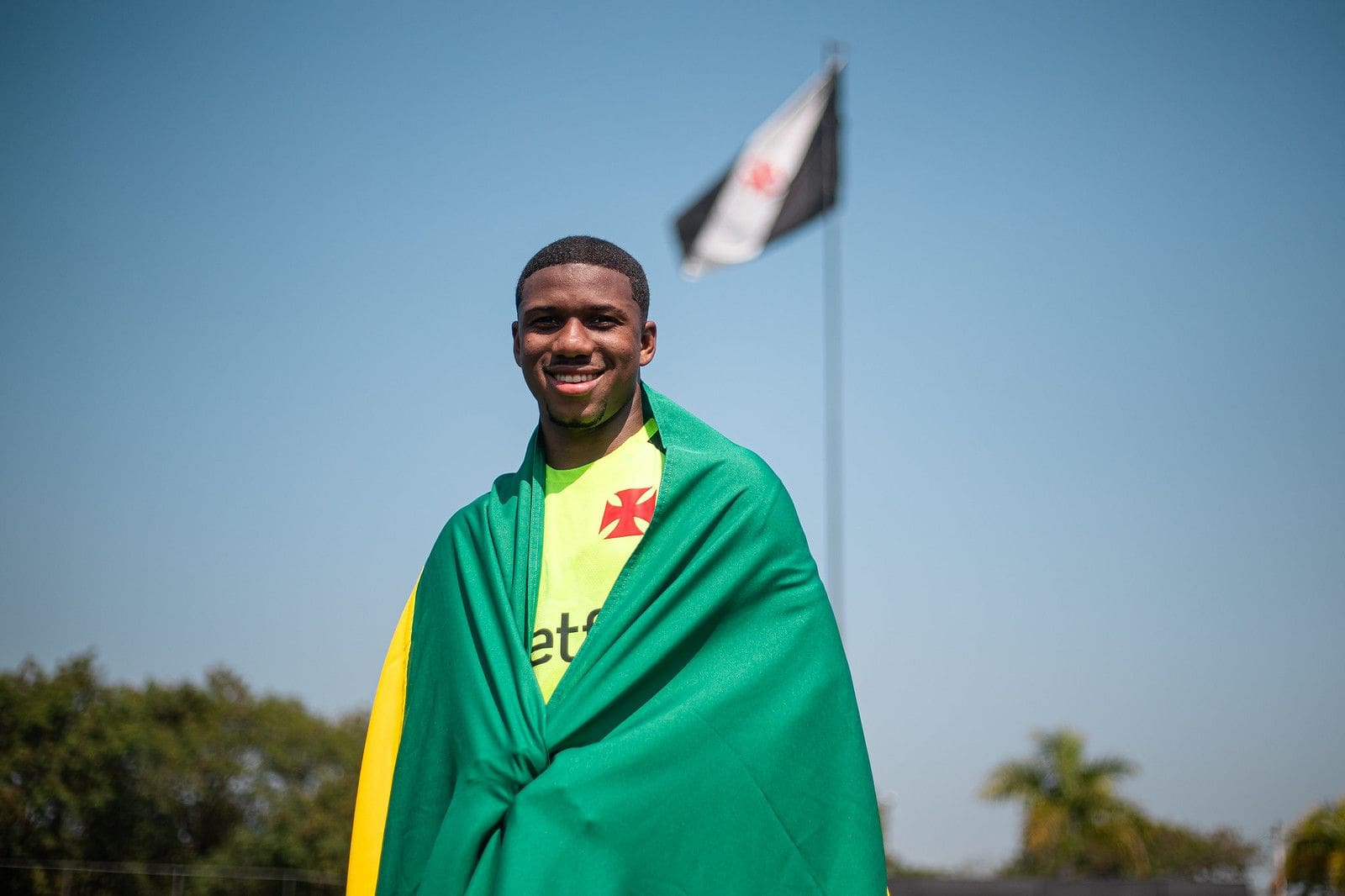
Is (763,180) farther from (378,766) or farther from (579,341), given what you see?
(378,766)

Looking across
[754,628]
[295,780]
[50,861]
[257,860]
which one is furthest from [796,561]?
[295,780]

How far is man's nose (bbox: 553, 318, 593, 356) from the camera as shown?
11.0 feet

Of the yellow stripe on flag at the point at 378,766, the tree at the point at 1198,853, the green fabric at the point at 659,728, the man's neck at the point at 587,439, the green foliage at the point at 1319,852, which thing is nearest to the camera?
the green fabric at the point at 659,728

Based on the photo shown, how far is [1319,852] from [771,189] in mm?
39451

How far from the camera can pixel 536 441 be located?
3564 mm

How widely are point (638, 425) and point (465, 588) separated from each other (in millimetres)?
688

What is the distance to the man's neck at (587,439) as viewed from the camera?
11.4ft

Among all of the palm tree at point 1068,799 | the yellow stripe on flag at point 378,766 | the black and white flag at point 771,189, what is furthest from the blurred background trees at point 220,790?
the yellow stripe on flag at point 378,766

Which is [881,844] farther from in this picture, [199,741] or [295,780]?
[295,780]

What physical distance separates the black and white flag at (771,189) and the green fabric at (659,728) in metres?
11.5

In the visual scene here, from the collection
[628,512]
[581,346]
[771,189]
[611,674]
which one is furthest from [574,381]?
[771,189]

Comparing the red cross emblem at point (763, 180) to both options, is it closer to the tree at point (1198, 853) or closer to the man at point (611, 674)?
the man at point (611, 674)

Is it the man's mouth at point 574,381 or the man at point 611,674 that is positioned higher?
the man's mouth at point 574,381

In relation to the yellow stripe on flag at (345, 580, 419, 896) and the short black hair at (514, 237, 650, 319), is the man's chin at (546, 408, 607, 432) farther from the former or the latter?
the yellow stripe on flag at (345, 580, 419, 896)
